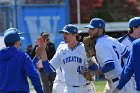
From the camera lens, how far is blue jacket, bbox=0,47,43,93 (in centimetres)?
802

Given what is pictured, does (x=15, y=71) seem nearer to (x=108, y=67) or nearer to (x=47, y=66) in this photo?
(x=47, y=66)

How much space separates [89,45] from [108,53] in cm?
54

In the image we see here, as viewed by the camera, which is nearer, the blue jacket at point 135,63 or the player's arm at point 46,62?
the blue jacket at point 135,63

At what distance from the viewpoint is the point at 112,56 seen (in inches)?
338

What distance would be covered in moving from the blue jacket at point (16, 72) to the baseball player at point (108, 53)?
43.9 inches

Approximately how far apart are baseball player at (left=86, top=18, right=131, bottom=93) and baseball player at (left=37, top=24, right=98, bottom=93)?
461mm

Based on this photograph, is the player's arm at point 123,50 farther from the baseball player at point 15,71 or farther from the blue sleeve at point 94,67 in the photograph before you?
the baseball player at point 15,71

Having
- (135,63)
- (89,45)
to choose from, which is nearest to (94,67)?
(89,45)

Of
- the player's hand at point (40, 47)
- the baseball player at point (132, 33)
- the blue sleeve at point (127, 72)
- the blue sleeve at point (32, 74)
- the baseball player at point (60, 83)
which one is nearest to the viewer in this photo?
the blue sleeve at point (127, 72)

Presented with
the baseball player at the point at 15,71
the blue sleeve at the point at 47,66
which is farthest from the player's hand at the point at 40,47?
the baseball player at the point at 15,71

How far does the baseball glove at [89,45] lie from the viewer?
8.93 metres

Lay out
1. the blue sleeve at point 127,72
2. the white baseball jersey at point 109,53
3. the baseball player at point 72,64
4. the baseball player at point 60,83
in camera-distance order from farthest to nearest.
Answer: the baseball player at point 60,83 < the baseball player at point 72,64 < the white baseball jersey at point 109,53 < the blue sleeve at point 127,72

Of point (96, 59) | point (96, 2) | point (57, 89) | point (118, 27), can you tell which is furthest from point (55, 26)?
point (96, 59)

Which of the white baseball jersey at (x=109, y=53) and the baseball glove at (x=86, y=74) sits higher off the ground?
the white baseball jersey at (x=109, y=53)
